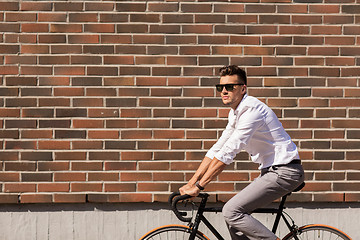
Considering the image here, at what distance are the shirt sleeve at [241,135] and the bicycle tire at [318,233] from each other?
3.16 ft

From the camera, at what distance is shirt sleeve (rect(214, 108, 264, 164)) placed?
11.2ft

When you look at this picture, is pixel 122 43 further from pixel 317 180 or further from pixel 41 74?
pixel 317 180

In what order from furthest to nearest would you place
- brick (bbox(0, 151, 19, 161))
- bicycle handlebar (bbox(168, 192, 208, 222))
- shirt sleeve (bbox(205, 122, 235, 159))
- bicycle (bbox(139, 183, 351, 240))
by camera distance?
1. brick (bbox(0, 151, 19, 161))
2. shirt sleeve (bbox(205, 122, 235, 159))
3. bicycle (bbox(139, 183, 351, 240))
4. bicycle handlebar (bbox(168, 192, 208, 222))

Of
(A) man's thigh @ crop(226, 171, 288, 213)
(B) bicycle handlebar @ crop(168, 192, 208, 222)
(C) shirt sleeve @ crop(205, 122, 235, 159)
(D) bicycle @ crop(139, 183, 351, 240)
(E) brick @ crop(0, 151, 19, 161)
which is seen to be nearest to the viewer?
(B) bicycle handlebar @ crop(168, 192, 208, 222)

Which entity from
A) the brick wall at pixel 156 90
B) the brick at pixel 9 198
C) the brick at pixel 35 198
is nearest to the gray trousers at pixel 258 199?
the brick wall at pixel 156 90

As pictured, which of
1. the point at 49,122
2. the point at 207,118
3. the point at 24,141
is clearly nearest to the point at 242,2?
the point at 207,118

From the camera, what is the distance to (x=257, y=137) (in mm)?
3588

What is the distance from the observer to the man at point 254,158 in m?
3.42

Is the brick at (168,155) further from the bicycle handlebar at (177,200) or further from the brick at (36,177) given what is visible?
the bicycle handlebar at (177,200)

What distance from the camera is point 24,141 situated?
4.71 metres

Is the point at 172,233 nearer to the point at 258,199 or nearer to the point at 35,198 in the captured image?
the point at 258,199

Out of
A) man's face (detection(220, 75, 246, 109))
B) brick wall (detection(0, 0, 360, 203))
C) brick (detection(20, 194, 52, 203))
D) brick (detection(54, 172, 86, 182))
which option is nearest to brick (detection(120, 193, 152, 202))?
brick wall (detection(0, 0, 360, 203))

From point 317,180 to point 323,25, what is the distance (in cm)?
158

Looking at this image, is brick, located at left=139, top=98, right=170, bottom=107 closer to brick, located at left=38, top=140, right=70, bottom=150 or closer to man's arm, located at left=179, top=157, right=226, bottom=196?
brick, located at left=38, top=140, right=70, bottom=150
